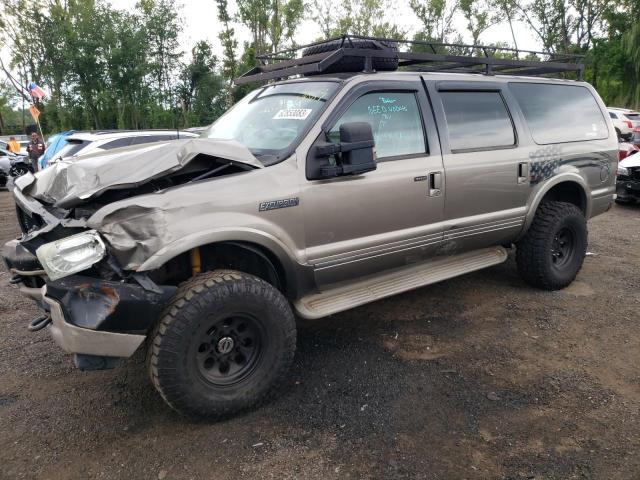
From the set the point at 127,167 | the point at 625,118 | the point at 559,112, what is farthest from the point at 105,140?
the point at 625,118

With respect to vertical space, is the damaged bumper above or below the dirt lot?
above

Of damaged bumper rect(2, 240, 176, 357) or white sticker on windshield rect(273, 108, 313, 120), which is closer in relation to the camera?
damaged bumper rect(2, 240, 176, 357)

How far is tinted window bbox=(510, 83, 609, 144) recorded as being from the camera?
4484mm

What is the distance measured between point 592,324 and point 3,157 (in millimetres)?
17569

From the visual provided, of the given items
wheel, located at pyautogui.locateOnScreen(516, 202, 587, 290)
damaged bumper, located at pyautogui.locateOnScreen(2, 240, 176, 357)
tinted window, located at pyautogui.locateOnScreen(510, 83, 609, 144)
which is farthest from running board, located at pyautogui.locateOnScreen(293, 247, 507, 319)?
tinted window, located at pyautogui.locateOnScreen(510, 83, 609, 144)

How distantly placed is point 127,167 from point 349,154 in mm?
1328

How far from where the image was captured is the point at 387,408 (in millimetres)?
2945

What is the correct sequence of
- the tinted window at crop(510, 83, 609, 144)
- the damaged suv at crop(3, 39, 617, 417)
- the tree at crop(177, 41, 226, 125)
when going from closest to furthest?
1. the damaged suv at crop(3, 39, 617, 417)
2. the tinted window at crop(510, 83, 609, 144)
3. the tree at crop(177, 41, 226, 125)

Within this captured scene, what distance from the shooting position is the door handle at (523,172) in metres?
4.30

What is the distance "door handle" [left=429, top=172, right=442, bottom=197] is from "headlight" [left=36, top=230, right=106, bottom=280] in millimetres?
2333

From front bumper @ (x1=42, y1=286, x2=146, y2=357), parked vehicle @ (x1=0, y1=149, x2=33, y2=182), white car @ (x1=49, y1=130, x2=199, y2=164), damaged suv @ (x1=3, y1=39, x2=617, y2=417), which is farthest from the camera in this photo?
parked vehicle @ (x1=0, y1=149, x2=33, y2=182)

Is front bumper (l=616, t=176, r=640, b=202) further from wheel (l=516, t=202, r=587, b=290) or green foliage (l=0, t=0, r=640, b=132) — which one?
green foliage (l=0, t=0, r=640, b=132)

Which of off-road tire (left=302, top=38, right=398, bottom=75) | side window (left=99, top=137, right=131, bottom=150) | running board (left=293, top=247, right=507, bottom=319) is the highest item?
off-road tire (left=302, top=38, right=398, bottom=75)

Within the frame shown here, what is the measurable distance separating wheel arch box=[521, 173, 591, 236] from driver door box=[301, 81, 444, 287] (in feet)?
3.94
